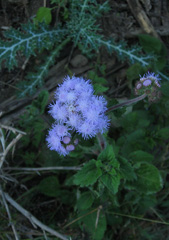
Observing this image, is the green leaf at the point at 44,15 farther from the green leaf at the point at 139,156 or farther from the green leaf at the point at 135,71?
the green leaf at the point at 139,156

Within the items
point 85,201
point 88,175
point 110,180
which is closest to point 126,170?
point 110,180

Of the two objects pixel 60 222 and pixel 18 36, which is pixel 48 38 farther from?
pixel 60 222

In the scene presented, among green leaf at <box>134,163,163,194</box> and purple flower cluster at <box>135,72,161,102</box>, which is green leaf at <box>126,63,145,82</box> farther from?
green leaf at <box>134,163,163,194</box>

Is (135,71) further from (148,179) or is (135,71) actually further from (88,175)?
(88,175)

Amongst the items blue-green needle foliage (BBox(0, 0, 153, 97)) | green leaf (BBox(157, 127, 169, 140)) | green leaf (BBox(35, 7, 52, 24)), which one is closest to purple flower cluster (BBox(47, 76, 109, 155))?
green leaf (BBox(157, 127, 169, 140))

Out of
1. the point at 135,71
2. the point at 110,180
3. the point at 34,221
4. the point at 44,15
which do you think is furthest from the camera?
the point at 44,15

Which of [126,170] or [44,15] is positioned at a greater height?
[44,15]

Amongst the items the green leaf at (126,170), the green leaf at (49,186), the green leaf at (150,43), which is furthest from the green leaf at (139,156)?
the green leaf at (150,43)
